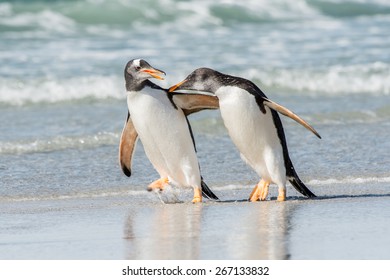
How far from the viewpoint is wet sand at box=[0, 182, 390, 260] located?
17.1 ft

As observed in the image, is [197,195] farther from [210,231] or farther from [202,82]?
[210,231]

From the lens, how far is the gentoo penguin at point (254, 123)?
6.76 m

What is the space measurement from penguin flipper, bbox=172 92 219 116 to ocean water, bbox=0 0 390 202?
855 millimetres

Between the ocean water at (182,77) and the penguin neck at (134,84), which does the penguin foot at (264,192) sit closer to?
the ocean water at (182,77)

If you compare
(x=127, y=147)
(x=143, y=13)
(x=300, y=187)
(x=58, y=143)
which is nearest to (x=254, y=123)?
(x=300, y=187)

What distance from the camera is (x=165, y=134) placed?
273 inches

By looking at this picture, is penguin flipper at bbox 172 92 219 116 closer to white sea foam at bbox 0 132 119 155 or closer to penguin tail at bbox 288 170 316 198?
penguin tail at bbox 288 170 316 198

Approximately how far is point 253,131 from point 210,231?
4.14ft

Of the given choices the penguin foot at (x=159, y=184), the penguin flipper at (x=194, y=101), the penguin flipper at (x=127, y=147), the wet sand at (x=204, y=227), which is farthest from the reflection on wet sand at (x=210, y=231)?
the penguin flipper at (x=194, y=101)

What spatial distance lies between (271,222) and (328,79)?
8.67 metres

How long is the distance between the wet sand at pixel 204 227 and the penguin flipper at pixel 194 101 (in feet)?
2.19
